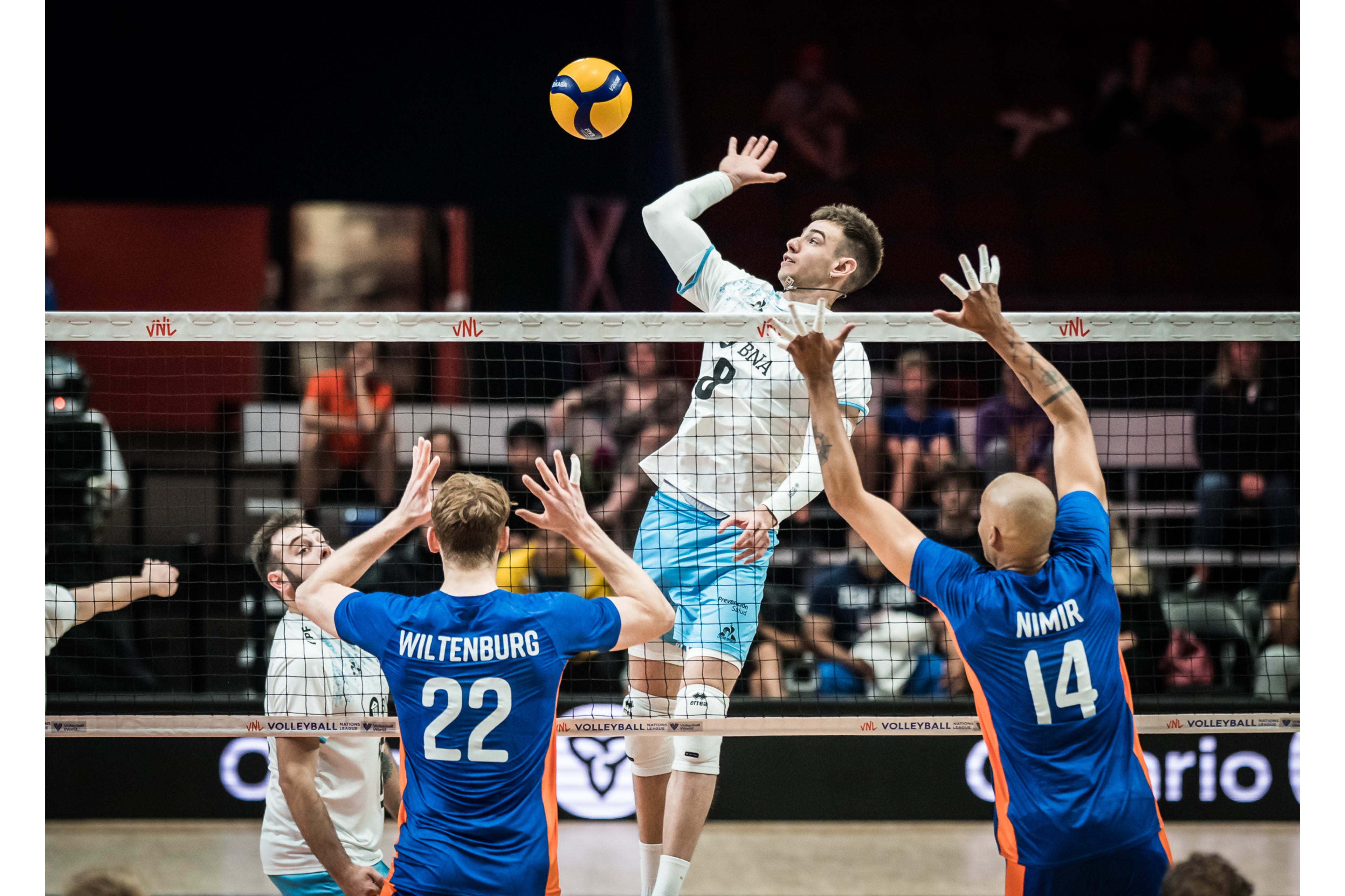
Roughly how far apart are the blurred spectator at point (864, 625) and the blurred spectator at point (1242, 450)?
5.99 ft

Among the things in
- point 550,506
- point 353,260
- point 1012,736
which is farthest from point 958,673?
point 353,260

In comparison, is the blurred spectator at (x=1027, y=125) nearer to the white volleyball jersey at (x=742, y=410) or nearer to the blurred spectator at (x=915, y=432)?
the blurred spectator at (x=915, y=432)

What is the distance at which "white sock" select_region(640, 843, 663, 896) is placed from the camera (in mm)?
4965

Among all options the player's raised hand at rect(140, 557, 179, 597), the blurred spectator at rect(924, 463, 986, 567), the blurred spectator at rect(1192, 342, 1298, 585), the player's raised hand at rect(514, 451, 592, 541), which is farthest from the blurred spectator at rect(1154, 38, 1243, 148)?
the player's raised hand at rect(140, 557, 179, 597)

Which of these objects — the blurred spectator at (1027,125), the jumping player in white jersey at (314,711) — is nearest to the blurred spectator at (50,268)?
the jumping player in white jersey at (314,711)

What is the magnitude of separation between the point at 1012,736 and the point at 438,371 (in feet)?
37.6

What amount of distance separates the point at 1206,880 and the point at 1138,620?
15.5ft

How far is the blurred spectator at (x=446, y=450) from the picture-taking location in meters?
7.50

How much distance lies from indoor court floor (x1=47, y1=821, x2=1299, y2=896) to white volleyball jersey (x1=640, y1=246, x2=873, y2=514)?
2780mm

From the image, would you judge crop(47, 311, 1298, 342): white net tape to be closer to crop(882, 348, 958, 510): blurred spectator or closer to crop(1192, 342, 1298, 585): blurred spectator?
crop(1192, 342, 1298, 585): blurred spectator

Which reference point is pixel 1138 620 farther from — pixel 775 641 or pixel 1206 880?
pixel 1206 880

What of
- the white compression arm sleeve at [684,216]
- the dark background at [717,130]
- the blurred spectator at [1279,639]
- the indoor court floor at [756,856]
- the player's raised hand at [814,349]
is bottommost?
the indoor court floor at [756,856]

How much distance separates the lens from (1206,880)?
308cm

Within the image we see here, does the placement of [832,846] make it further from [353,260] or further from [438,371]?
[353,260]
